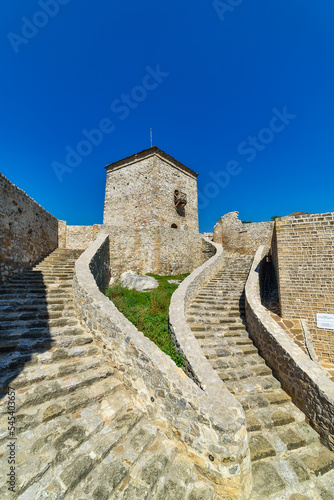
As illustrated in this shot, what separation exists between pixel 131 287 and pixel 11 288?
4.88 meters

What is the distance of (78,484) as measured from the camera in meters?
2.49

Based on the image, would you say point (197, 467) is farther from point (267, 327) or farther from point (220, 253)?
point (220, 253)

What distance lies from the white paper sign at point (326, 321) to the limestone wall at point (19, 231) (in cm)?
969

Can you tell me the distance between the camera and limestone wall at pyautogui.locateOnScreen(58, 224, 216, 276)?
41.0ft

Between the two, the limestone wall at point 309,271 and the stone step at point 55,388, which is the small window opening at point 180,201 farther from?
the stone step at point 55,388

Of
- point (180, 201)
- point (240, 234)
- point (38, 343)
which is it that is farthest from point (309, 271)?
point (180, 201)

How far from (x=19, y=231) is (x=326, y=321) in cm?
1059

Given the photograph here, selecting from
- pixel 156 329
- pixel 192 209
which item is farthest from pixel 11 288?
pixel 192 209

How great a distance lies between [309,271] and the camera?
657 cm

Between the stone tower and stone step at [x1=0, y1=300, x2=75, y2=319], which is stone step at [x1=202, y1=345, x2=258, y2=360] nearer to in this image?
stone step at [x1=0, y1=300, x2=75, y2=319]

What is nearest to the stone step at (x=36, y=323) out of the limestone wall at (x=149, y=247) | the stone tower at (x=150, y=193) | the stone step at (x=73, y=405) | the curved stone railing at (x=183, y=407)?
the curved stone railing at (x=183, y=407)

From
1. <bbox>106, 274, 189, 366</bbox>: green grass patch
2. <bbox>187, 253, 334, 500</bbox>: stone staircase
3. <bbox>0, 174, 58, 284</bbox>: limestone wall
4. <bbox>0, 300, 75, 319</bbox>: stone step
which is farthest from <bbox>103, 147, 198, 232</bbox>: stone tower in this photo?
<bbox>0, 300, 75, 319</bbox>: stone step

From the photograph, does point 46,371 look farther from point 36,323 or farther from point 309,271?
point 309,271

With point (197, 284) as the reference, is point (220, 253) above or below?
above
